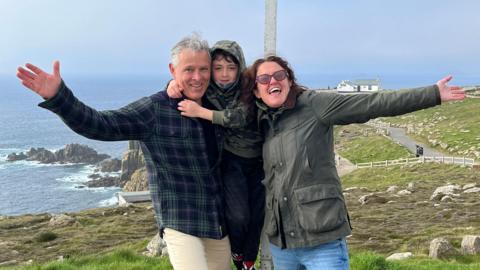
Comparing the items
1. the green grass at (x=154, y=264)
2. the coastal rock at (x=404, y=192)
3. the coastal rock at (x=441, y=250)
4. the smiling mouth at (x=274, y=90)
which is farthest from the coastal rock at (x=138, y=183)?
the smiling mouth at (x=274, y=90)

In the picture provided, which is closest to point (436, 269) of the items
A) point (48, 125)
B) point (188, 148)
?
point (188, 148)

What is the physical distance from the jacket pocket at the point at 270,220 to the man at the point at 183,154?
0.49m

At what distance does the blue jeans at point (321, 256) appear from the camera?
15.0 ft

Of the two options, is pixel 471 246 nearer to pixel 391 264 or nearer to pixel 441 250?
pixel 441 250

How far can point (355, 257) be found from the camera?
29.6 feet

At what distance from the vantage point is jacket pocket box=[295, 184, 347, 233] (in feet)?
14.7

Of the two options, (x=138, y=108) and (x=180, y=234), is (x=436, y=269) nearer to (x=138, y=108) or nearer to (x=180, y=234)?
(x=180, y=234)

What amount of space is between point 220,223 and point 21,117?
21191 centimetres

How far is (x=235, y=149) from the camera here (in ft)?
16.4

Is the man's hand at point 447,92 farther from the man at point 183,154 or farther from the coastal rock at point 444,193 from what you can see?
the coastal rock at point 444,193

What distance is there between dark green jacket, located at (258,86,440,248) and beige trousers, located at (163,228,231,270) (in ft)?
2.32

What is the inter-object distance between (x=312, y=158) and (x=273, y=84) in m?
0.80

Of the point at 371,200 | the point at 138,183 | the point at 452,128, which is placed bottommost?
the point at 138,183

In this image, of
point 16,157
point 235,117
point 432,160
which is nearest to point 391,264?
point 235,117
